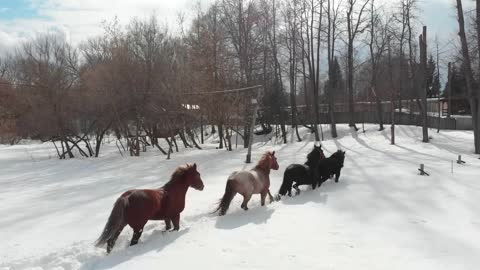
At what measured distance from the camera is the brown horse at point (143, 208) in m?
5.36

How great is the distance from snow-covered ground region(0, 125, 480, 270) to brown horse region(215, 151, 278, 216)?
0.93 ft

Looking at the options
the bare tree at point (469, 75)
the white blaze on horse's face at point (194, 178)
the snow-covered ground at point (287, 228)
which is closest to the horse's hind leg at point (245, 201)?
the snow-covered ground at point (287, 228)

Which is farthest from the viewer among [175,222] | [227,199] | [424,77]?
[424,77]

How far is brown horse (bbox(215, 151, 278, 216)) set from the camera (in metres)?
7.21

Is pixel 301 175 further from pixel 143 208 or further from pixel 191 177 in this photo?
pixel 143 208

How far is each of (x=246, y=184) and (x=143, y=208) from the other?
2409 millimetres

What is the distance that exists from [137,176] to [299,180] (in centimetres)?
719

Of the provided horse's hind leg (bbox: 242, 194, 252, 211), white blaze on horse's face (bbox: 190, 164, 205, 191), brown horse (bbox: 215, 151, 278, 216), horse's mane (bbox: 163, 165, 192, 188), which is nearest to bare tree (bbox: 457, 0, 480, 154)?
brown horse (bbox: 215, 151, 278, 216)

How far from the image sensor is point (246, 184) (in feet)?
24.2

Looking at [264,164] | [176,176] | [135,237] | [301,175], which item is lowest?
[135,237]

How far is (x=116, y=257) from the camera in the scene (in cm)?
510

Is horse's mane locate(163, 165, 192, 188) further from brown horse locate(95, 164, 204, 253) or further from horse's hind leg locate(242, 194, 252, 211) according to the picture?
horse's hind leg locate(242, 194, 252, 211)

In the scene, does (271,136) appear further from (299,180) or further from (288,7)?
(299,180)

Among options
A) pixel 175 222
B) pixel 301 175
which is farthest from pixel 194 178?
pixel 301 175
